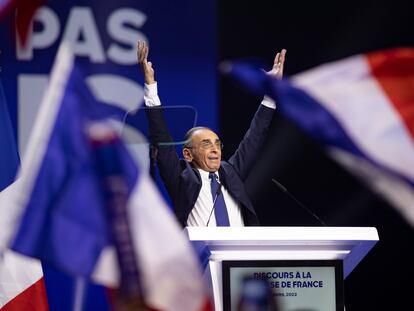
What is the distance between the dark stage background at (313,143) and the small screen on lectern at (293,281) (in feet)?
6.62

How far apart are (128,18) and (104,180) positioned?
10.7 feet

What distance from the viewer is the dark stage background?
19.9ft

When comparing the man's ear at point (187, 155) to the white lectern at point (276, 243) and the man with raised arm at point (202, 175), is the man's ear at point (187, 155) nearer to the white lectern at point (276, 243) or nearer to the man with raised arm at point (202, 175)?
the man with raised arm at point (202, 175)

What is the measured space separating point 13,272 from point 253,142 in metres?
1.40

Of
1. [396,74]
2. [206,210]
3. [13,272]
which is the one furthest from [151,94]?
[396,74]

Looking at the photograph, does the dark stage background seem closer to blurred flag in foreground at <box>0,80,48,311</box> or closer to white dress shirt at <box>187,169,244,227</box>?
white dress shirt at <box>187,169,244,227</box>

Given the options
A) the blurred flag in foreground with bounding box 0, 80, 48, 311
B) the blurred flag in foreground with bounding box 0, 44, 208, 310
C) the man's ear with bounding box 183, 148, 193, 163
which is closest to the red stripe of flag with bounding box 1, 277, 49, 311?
the blurred flag in foreground with bounding box 0, 80, 48, 311

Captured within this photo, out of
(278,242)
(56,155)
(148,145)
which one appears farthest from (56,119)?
(148,145)

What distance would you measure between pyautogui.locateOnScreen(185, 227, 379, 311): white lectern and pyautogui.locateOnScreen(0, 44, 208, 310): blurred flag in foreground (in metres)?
0.98

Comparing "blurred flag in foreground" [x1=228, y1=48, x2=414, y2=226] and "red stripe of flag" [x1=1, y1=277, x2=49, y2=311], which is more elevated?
"blurred flag in foreground" [x1=228, y1=48, x2=414, y2=226]

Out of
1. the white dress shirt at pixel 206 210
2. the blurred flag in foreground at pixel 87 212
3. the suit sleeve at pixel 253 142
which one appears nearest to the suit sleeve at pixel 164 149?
the white dress shirt at pixel 206 210

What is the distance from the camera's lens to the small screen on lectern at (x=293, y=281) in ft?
12.9

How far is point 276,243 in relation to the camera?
4035mm

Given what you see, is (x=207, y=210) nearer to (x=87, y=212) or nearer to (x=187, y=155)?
(x=187, y=155)
